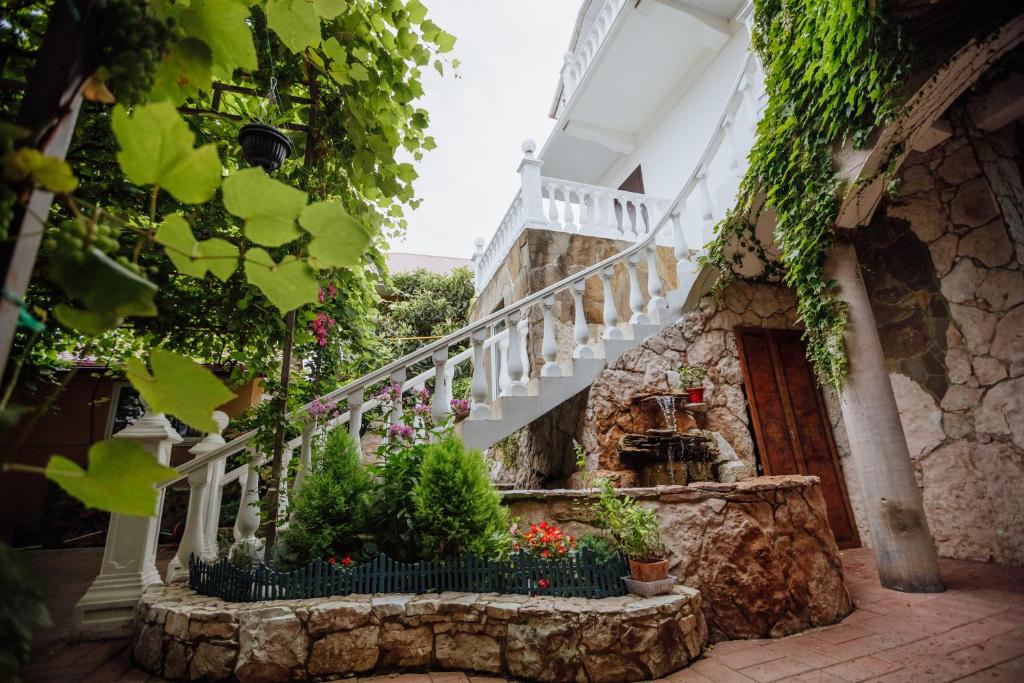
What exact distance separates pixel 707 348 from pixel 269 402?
3991mm

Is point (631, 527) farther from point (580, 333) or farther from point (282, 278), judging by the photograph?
point (282, 278)

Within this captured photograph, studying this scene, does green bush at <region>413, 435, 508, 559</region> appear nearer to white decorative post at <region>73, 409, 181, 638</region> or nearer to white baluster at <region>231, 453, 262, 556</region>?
white baluster at <region>231, 453, 262, 556</region>

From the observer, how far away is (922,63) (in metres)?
2.79

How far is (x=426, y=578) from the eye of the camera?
257 cm

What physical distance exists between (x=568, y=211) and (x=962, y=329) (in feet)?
13.8

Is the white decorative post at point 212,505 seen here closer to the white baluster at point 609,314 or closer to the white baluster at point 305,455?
the white baluster at point 305,455

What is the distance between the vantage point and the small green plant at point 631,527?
8.58 ft

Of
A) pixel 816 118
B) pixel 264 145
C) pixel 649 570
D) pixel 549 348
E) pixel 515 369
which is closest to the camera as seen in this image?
pixel 264 145

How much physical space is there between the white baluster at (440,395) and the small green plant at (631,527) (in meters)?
1.35

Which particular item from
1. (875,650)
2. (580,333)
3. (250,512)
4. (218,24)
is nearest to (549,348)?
(580,333)

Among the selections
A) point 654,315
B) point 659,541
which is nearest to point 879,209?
point 654,315

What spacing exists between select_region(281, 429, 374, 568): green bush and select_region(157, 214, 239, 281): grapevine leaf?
2.64 meters

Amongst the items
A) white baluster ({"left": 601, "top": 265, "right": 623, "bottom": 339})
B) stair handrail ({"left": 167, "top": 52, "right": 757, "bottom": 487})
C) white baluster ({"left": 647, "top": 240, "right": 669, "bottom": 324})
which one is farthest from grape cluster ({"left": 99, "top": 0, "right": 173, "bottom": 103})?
white baluster ({"left": 647, "top": 240, "right": 669, "bottom": 324})

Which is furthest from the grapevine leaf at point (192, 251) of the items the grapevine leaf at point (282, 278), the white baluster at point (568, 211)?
the white baluster at point (568, 211)
